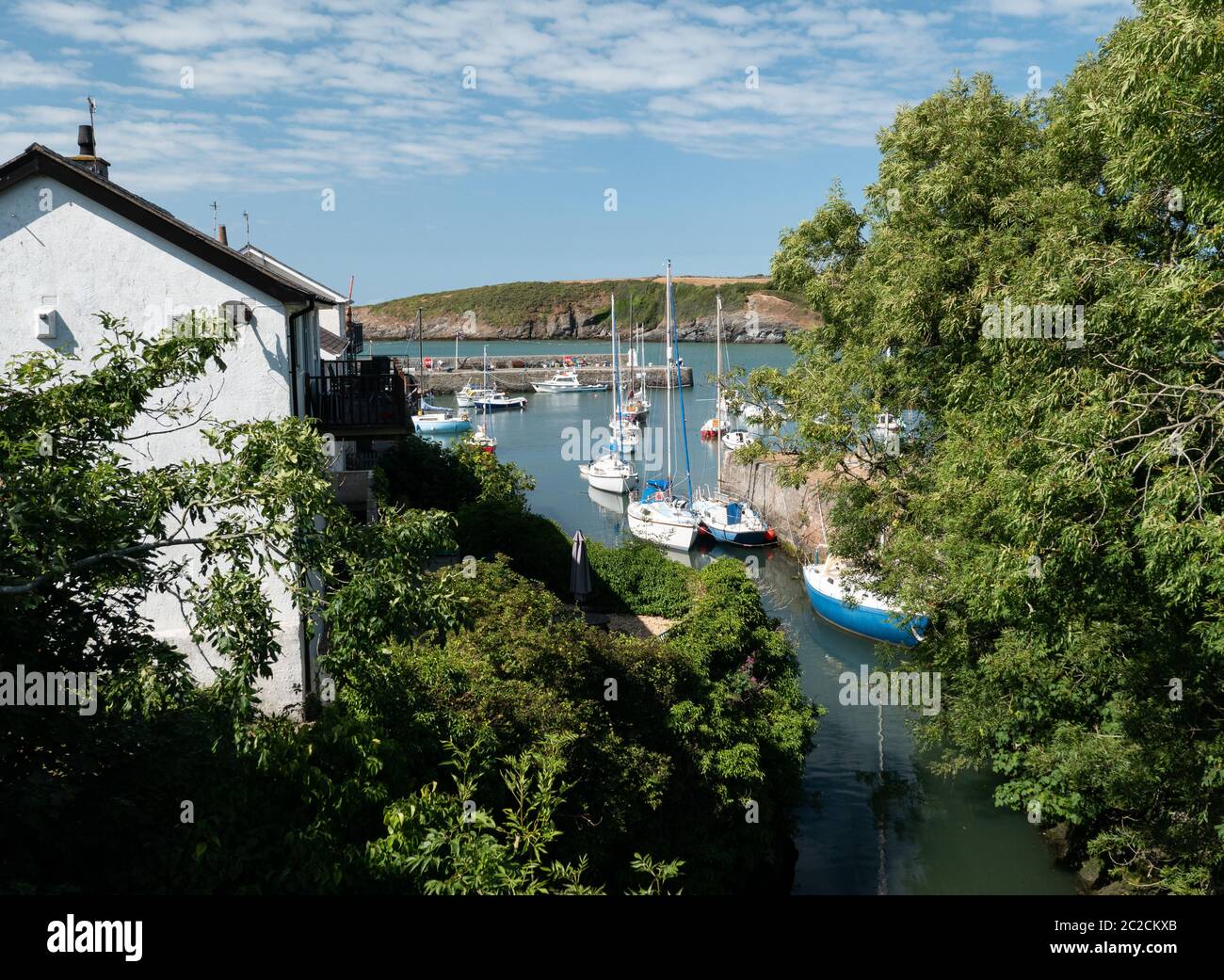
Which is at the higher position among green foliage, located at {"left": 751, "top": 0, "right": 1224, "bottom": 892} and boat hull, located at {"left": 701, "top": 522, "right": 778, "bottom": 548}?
green foliage, located at {"left": 751, "top": 0, "right": 1224, "bottom": 892}

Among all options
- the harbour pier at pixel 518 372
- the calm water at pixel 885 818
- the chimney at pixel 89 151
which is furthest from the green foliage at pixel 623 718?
the harbour pier at pixel 518 372

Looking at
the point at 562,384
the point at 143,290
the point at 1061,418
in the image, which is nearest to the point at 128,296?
the point at 143,290

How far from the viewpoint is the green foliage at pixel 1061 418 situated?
11648 millimetres

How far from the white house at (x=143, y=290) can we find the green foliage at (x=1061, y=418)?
33.6ft

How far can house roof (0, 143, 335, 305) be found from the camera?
578 inches

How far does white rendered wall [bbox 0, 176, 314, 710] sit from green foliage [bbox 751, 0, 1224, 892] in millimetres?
10417

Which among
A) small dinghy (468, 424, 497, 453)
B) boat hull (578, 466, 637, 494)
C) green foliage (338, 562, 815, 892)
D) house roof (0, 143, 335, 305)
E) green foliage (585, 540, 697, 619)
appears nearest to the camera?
Answer: green foliage (338, 562, 815, 892)

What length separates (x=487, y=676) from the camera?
44.7ft

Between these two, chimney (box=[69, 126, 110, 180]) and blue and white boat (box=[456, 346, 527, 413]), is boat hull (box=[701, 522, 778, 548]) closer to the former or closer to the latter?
chimney (box=[69, 126, 110, 180])

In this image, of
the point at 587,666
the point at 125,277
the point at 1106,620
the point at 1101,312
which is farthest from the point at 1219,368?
the point at 125,277

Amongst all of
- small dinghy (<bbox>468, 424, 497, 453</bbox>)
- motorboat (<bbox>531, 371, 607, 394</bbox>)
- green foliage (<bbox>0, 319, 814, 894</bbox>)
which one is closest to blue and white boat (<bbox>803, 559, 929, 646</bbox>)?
small dinghy (<bbox>468, 424, 497, 453</bbox>)

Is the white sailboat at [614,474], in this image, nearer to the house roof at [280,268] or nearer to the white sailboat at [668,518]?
the white sailboat at [668,518]
